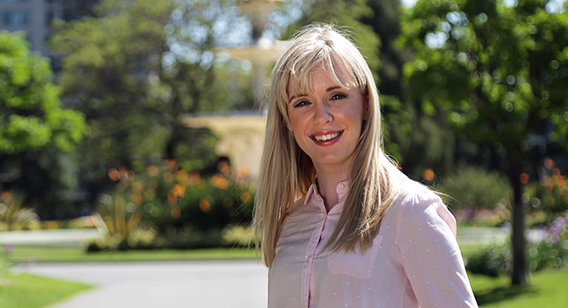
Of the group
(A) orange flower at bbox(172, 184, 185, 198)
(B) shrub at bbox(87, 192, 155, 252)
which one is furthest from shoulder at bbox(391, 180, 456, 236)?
(A) orange flower at bbox(172, 184, 185, 198)

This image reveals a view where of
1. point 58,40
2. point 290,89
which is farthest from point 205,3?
point 290,89

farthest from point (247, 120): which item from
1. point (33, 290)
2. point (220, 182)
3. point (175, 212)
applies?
point (33, 290)

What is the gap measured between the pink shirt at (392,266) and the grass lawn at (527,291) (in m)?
9.07

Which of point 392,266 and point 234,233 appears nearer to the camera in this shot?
point 392,266

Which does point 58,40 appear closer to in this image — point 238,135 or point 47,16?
point 238,135

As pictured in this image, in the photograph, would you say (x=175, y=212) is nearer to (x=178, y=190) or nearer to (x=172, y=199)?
(x=172, y=199)

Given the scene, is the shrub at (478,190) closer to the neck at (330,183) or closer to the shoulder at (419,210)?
the neck at (330,183)

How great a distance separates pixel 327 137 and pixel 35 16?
94992 millimetres

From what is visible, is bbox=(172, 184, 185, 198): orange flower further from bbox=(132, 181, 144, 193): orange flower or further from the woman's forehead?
the woman's forehead

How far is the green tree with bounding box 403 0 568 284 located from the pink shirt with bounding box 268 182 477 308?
10306mm

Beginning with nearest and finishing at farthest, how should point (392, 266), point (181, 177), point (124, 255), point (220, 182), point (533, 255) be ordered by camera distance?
1. point (392, 266)
2. point (533, 255)
3. point (124, 255)
4. point (220, 182)
5. point (181, 177)

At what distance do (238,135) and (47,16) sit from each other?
7127 centimetres

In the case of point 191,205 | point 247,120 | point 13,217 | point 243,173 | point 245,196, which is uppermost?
point 247,120

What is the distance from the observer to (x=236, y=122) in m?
26.4
